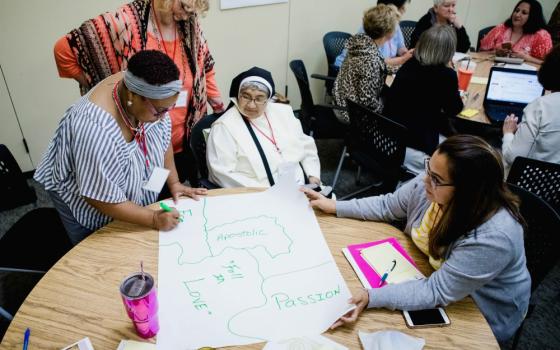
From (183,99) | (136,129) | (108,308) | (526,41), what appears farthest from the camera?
(526,41)

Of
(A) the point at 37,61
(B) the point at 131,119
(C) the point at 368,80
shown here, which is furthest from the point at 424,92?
(A) the point at 37,61

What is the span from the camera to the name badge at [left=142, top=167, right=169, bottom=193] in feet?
5.39

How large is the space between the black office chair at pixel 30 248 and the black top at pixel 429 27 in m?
3.72

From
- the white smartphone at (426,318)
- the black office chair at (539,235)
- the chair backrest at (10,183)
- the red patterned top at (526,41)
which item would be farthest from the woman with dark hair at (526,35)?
the chair backrest at (10,183)

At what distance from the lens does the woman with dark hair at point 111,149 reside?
1.33 m

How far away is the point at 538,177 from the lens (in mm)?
2059

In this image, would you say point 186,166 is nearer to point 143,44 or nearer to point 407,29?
point 143,44

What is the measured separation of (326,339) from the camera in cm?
111

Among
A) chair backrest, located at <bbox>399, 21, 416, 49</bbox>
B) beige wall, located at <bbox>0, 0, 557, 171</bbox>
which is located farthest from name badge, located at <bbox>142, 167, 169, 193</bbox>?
chair backrest, located at <bbox>399, 21, 416, 49</bbox>

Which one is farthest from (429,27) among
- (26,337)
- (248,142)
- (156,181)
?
(26,337)

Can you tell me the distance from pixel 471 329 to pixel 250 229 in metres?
0.80

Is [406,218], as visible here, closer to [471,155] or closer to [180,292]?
[471,155]

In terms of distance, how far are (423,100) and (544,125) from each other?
0.74 m

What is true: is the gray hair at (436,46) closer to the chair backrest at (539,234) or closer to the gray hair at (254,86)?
the gray hair at (254,86)
